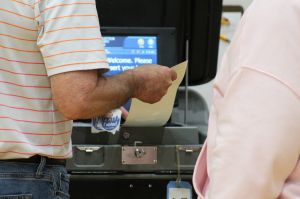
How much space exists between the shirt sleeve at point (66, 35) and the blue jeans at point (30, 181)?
0.64 ft

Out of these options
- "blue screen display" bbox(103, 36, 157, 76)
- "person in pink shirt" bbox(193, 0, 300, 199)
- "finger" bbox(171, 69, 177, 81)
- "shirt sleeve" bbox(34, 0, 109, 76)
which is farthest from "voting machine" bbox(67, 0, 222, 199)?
"person in pink shirt" bbox(193, 0, 300, 199)

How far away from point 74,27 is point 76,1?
48mm

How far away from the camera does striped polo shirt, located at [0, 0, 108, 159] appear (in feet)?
3.13

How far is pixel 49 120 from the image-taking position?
1.03 metres

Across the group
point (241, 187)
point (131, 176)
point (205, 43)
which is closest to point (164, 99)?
point (131, 176)

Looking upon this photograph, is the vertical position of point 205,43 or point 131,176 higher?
point 205,43

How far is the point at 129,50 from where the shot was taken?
55.7 inches

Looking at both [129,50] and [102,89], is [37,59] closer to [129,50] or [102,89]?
[102,89]

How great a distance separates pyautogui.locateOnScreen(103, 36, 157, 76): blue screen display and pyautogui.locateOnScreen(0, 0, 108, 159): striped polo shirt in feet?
1.32

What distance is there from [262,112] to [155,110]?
1.93ft

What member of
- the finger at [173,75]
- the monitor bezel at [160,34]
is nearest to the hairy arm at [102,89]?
the finger at [173,75]

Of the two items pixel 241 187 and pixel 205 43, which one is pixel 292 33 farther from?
pixel 205 43

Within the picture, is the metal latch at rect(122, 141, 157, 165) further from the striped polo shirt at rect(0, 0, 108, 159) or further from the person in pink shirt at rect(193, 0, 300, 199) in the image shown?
the person in pink shirt at rect(193, 0, 300, 199)

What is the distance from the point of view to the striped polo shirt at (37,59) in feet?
3.13
